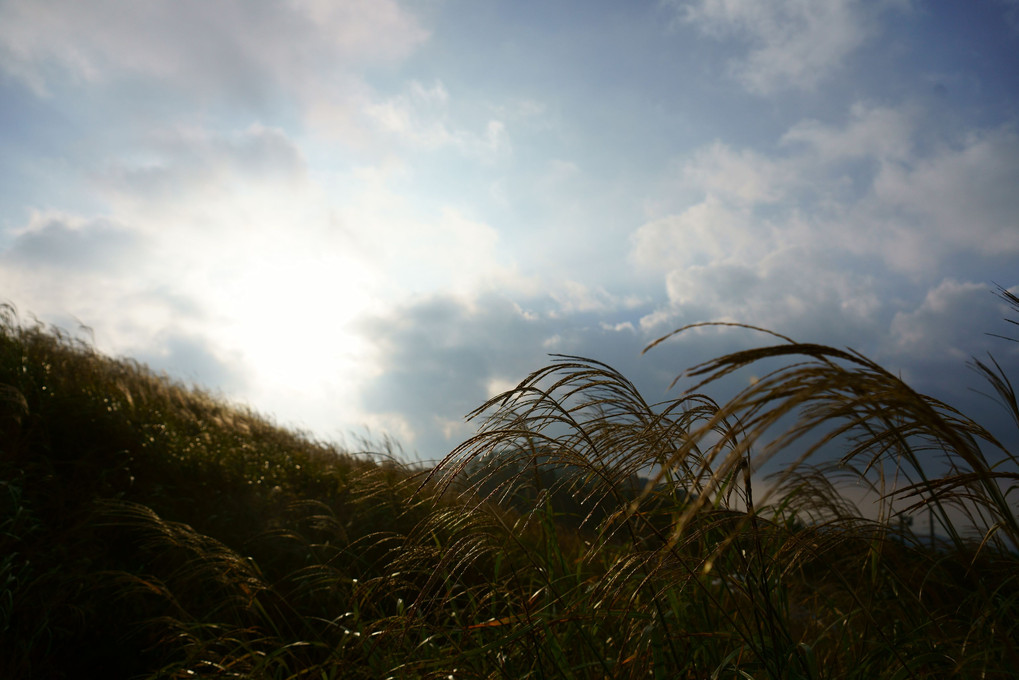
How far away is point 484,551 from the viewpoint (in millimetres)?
2094

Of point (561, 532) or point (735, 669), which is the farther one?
point (561, 532)

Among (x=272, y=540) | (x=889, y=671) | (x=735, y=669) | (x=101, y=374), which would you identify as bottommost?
(x=889, y=671)

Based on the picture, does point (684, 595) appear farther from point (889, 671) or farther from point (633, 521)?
point (889, 671)

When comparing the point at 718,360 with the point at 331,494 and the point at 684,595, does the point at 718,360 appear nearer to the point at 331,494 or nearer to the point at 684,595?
the point at 684,595

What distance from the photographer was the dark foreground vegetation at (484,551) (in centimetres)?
174

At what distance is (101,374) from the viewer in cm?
766

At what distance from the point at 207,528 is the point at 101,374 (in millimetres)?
3627

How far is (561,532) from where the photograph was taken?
6113mm

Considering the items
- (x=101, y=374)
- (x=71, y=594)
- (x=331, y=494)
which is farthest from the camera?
(x=101, y=374)

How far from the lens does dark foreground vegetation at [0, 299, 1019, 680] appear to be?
5.72ft

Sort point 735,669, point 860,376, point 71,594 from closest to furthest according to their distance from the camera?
point 860,376 → point 735,669 → point 71,594

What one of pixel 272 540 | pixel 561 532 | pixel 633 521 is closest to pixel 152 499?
pixel 272 540

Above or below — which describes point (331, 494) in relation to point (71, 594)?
above

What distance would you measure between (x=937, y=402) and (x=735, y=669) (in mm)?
986
